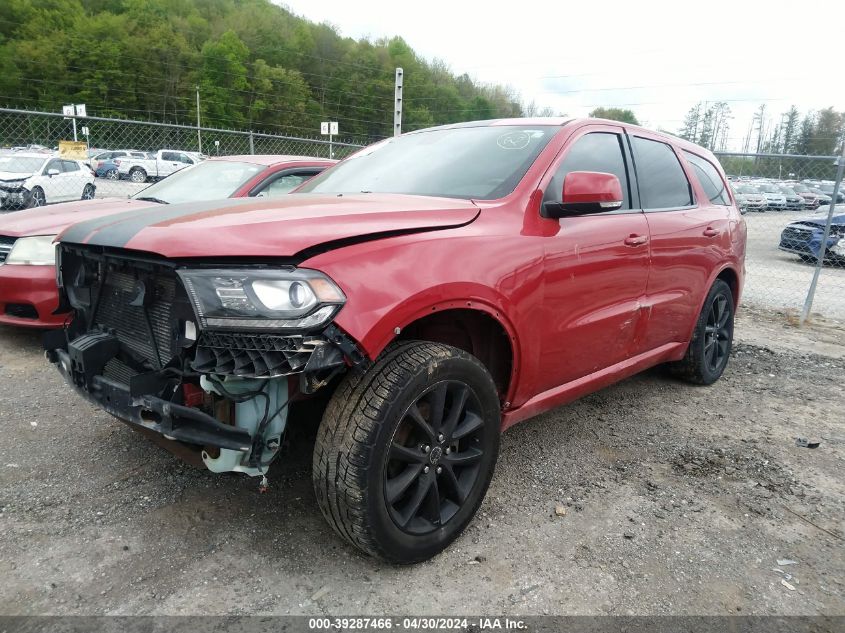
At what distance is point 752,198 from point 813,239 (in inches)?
338

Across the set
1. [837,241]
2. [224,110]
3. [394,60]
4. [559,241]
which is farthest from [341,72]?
[559,241]

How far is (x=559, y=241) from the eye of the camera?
273 centimetres

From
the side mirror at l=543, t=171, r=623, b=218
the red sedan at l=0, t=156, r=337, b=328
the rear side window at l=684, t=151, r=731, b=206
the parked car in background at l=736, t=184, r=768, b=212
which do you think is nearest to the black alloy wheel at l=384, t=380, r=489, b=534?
the side mirror at l=543, t=171, r=623, b=218

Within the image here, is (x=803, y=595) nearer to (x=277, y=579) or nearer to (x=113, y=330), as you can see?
(x=277, y=579)

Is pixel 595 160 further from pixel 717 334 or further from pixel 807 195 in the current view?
pixel 807 195

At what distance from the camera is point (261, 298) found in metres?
1.85

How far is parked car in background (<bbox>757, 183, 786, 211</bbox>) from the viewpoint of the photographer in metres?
21.8

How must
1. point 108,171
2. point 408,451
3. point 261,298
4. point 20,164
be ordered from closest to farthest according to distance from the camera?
1. point 261,298
2. point 408,451
3. point 20,164
4. point 108,171

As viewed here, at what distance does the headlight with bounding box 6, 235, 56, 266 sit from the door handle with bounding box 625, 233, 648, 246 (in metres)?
3.90

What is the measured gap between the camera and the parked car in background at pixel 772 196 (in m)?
21.8

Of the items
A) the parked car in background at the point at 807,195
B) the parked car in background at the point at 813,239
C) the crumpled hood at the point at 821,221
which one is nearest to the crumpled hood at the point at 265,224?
the parked car in background at the point at 813,239

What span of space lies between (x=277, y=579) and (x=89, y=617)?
Answer: 59cm

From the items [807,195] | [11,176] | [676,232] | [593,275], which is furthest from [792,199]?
[11,176]

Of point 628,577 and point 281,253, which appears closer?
point 281,253
